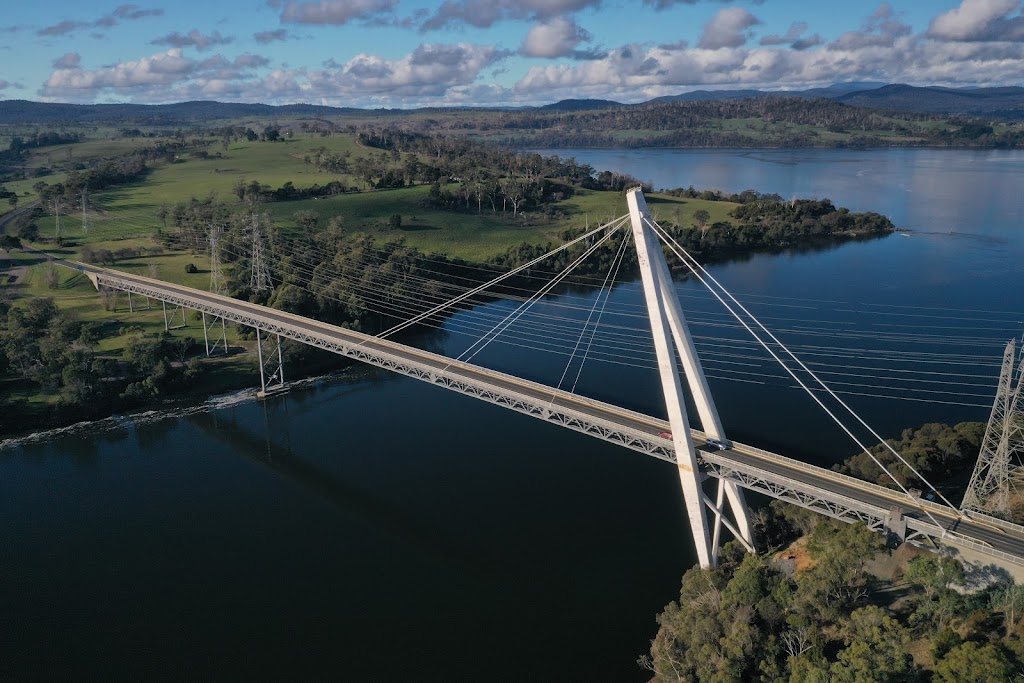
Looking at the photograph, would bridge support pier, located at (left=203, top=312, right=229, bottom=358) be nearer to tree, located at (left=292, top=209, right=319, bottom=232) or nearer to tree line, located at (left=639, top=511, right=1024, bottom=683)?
tree, located at (left=292, top=209, right=319, bottom=232)

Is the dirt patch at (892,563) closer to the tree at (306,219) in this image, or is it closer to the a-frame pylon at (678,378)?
the a-frame pylon at (678,378)

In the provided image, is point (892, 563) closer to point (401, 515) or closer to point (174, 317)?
point (401, 515)

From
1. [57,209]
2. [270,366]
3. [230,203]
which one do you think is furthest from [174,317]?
[230,203]

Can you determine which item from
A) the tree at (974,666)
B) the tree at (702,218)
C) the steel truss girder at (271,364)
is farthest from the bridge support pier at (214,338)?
the tree at (702,218)

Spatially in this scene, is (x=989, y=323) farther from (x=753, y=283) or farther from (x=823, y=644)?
(x=823, y=644)

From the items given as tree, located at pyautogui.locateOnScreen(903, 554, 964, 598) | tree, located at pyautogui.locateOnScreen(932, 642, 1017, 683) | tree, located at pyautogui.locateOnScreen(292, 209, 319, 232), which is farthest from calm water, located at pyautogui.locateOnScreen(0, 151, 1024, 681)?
tree, located at pyautogui.locateOnScreen(292, 209, 319, 232)
